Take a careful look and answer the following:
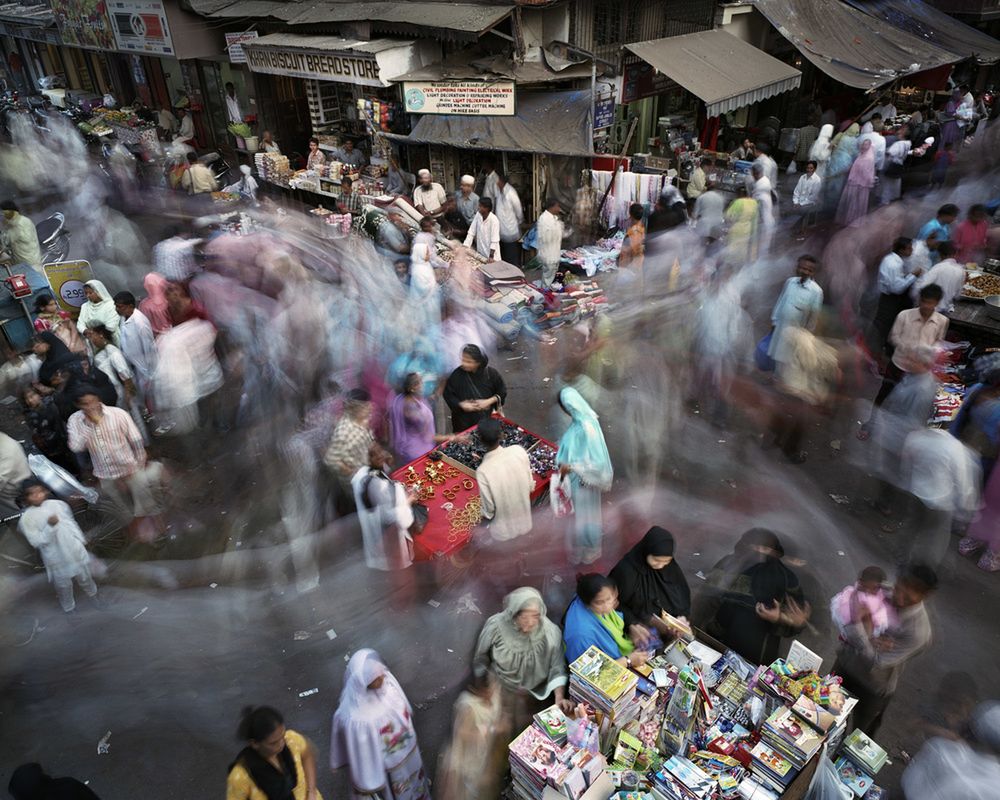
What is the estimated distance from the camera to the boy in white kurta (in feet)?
17.2

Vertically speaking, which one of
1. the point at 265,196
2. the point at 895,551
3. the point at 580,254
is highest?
the point at 895,551

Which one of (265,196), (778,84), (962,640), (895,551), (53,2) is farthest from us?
(53,2)

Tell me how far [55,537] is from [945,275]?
908cm

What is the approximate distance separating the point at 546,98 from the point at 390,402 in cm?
791

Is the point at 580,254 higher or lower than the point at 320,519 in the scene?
lower

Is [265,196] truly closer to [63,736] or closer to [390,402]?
[390,402]

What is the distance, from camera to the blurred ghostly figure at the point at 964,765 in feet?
10.3

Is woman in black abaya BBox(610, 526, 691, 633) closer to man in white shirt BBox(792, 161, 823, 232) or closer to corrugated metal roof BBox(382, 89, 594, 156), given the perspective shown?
corrugated metal roof BBox(382, 89, 594, 156)

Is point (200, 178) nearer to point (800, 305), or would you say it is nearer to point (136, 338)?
point (136, 338)

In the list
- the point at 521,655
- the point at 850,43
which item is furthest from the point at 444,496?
the point at 850,43

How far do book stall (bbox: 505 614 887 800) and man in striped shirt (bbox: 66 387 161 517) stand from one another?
4.21m

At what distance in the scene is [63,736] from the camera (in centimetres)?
480

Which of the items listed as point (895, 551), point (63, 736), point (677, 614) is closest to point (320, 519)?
point (63, 736)

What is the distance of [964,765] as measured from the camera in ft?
10.5
